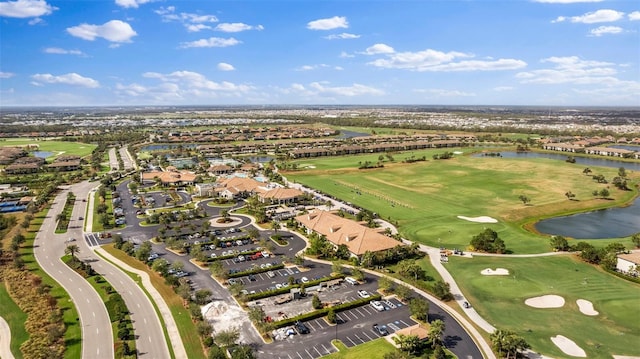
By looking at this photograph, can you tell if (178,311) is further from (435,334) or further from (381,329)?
(435,334)

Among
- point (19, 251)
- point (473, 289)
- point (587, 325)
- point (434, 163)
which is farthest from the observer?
point (434, 163)

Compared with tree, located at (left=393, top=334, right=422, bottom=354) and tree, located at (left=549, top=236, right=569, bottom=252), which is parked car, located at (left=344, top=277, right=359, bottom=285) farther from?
tree, located at (left=549, top=236, right=569, bottom=252)

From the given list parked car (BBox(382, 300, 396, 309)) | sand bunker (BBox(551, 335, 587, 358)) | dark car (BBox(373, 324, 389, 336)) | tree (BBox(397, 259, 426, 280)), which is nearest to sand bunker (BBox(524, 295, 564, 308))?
sand bunker (BBox(551, 335, 587, 358))

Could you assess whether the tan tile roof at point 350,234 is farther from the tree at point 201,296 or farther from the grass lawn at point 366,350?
the tree at point 201,296

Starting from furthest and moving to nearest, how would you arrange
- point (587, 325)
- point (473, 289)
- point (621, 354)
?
point (473, 289) < point (587, 325) < point (621, 354)

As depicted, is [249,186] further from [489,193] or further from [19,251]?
[489,193]

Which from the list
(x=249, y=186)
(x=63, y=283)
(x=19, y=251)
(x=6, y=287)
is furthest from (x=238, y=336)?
(x=249, y=186)
